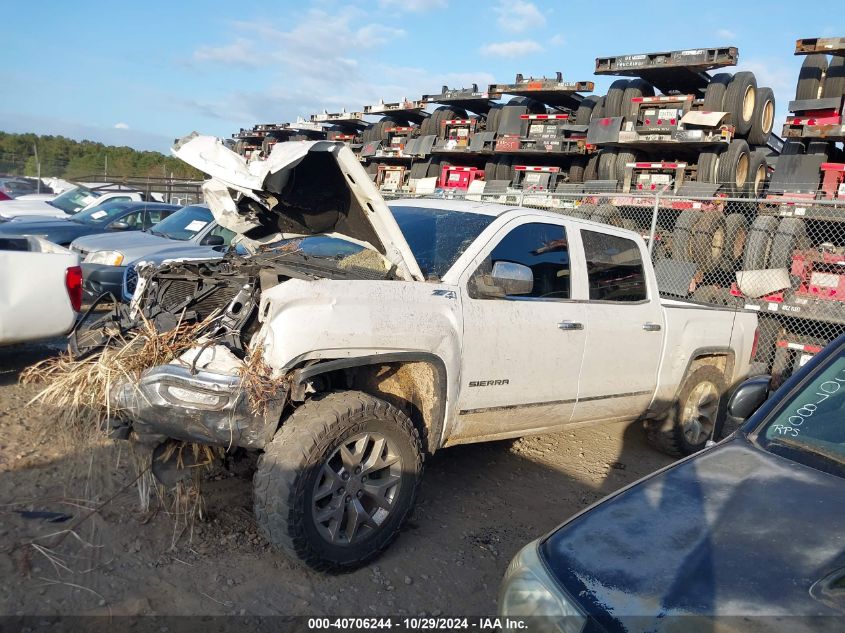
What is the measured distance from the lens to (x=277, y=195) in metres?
3.95

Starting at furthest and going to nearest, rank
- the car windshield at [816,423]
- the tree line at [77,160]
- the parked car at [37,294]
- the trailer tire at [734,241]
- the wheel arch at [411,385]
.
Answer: the tree line at [77,160]
the trailer tire at [734,241]
the parked car at [37,294]
the wheel arch at [411,385]
the car windshield at [816,423]

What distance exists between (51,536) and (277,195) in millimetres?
2111

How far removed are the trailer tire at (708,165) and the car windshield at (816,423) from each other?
9.19m

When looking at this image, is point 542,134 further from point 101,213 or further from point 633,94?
point 101,213

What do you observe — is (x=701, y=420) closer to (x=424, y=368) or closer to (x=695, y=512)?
(x=424, y=368)

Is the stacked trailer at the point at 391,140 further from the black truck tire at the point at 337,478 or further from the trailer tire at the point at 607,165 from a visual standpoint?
the black truck tire at the point at 337,478

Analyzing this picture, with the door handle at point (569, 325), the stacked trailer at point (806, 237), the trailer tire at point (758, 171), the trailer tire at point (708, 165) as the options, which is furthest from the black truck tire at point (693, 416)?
the trailer tire at point (758, 171)

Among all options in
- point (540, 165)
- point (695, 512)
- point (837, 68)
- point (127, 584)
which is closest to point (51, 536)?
point (127, 584)

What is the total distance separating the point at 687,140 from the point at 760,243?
3344 millimetres

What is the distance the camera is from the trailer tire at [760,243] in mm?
8594

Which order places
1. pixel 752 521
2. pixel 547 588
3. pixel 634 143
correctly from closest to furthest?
pixel 547 588
pixel 752 521
pixel 634 143

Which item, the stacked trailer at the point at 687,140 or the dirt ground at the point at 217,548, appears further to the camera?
the stacked trailer at the point at 687,140

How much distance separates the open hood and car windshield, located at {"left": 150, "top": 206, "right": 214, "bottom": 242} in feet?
16.3

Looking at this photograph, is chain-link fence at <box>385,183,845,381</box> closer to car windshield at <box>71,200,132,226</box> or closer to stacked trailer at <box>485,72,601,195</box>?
stacked trailer at <box>485,72,601,195</box>
